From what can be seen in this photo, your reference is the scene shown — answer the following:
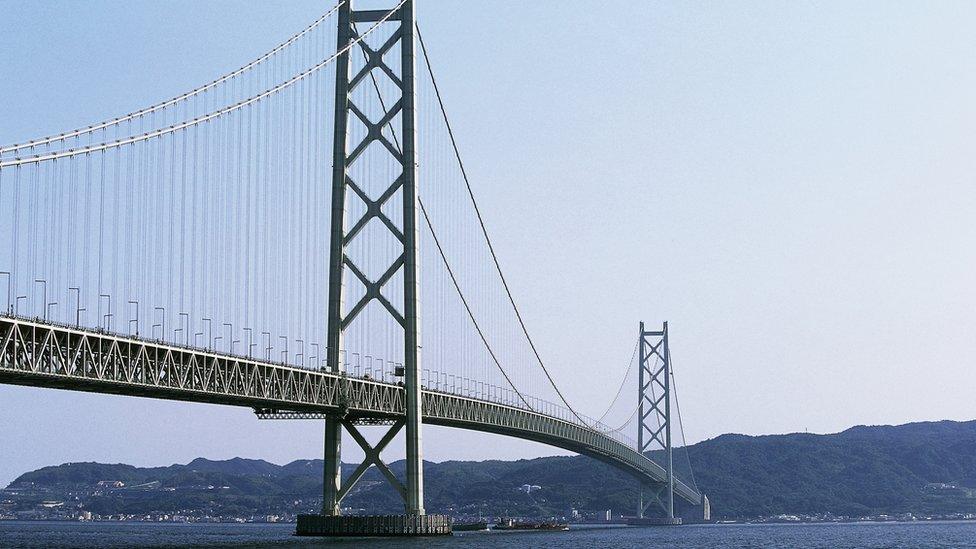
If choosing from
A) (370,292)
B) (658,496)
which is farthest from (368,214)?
(658,496)

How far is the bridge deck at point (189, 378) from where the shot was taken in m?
43.8

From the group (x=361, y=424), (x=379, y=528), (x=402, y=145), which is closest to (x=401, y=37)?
(x=402, y=145)

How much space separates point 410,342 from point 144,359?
2004 cm

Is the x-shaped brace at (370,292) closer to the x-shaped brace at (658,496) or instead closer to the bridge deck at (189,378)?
the bridge deck at (189,378)

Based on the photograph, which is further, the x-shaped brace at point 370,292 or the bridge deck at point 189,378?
the x-shaped brace at point 370,292

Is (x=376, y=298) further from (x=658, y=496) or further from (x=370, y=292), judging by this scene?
(x=658, y=496)

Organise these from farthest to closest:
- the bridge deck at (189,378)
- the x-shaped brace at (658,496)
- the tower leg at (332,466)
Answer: the x-shaped brace at (658,496) → the tower leg at (332,466) → the bridge deck at (189,378)

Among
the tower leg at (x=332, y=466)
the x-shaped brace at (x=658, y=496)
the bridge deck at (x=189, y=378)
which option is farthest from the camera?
the x-shaped brace at (x=658, y=496)

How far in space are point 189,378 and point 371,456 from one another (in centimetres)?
1761

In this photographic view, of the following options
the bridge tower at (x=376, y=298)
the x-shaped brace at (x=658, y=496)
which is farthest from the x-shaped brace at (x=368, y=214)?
the x-shaped brace at (x=658, y=496)

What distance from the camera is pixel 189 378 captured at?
171 ft

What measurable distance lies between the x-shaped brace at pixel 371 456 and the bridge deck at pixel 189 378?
70 cm

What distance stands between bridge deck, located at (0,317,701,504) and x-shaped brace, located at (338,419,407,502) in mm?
701

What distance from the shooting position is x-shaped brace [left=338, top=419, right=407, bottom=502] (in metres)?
67.4
